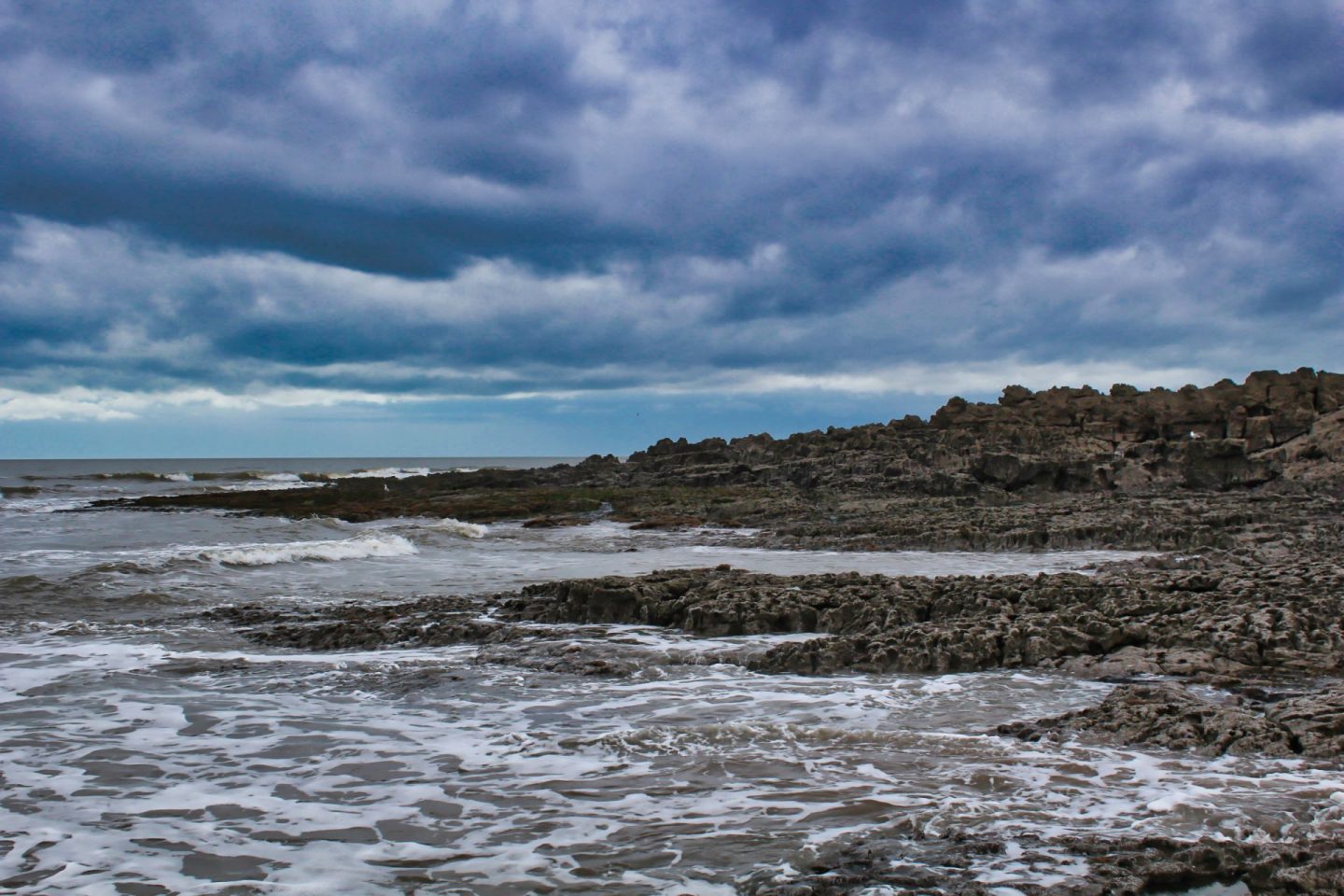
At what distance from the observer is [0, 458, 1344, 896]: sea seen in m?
4.20

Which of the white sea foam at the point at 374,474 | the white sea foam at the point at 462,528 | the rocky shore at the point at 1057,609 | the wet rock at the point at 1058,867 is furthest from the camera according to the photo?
the white sea foam at the point at 374,474

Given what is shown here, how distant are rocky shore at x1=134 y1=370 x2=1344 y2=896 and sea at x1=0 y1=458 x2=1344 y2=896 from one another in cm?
26

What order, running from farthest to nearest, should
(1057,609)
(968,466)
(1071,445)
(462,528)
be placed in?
1. (1071,445)
2. (968,466)
3. (462,528)
4. (1057,609)

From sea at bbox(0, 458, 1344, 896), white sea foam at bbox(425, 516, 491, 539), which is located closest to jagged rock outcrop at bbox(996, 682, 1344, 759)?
sea at bbox(0, 458, 1344, 896)

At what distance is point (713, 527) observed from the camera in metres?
27.4

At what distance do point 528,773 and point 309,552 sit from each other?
1628 centimetres

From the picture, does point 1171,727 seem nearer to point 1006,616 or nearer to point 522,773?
point 1006,616

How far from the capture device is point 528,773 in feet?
18.2

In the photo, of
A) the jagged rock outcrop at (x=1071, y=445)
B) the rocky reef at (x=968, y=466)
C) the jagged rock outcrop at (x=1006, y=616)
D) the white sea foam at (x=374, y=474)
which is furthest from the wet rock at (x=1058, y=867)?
the white sea foam at (x=374, y=474)

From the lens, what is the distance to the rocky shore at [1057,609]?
407cm

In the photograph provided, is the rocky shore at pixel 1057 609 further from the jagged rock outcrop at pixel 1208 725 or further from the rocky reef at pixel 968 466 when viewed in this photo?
the rocky reef at pixel 968 466

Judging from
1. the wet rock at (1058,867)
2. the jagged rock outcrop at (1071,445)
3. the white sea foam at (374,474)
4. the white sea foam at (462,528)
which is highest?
the jagged rock outcrop at (1071,445)

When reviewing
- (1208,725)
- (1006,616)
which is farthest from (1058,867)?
(1006,616)

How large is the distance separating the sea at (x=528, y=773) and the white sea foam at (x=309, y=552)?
8010mm
